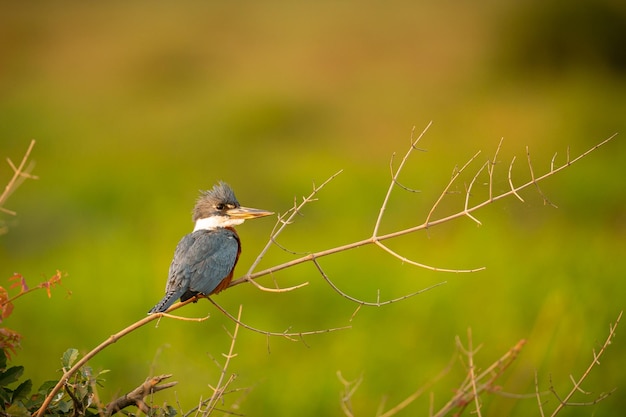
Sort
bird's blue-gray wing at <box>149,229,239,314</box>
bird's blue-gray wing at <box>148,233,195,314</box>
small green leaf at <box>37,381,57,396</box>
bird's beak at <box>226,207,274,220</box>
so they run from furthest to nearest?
bird's beak at <box>226,207,274,220</box>
bird's blue-gray wing at <box>149,229,239,314</box>
bird's blue-gray wing at <box>148,233,195,314</box>
small green leaf at <box>37,381,57,396</box>

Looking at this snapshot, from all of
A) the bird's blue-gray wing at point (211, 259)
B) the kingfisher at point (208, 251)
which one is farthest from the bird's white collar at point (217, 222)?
the bird's blue-gray wing at point (211, 259)

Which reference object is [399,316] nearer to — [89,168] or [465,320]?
[465,320]

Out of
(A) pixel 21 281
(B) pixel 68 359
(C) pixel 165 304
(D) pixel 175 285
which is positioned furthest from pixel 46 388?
(D) pixel 175 285

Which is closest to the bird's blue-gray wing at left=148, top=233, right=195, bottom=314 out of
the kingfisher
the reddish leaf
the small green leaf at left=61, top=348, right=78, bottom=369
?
the kingfisher

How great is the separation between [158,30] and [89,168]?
749cm

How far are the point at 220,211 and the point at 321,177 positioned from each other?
8.99 m

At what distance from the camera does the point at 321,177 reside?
48.1 ft

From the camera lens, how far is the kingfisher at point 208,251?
4.74 meters

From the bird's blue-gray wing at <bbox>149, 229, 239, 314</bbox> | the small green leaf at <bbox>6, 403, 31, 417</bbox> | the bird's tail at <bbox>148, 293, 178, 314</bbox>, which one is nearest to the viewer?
the small green leaf at <bbox>6, 403, 31, 417</bbox>

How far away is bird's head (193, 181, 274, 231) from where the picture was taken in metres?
5.65

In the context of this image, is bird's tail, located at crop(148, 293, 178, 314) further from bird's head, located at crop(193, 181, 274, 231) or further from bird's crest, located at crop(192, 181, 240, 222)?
bird's crest, located at crop(192, 181, 240, 222)

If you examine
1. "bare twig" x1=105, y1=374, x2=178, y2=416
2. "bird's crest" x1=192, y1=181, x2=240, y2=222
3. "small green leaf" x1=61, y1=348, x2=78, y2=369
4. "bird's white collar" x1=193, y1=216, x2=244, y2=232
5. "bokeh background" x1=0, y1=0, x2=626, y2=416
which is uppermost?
"small green leaf" x1=61, y1=348, x2=78, y2=369

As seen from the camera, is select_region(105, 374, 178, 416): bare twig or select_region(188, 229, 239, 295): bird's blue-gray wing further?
select_region(188, 229, 239, 295): bird's blue-gray wing

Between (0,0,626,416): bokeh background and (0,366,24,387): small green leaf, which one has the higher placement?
(0,366,24,387): small green leaf
